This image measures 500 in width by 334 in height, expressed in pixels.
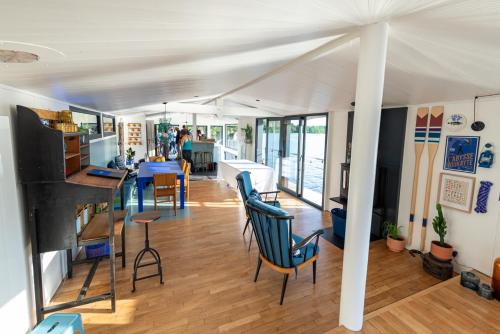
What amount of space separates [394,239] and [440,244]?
1.95 ft

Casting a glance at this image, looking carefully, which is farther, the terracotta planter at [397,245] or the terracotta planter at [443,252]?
the terracotta planter at [397,245]

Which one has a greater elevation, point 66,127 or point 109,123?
point 109,123

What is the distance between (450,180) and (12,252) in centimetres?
446

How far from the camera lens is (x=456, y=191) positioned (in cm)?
315

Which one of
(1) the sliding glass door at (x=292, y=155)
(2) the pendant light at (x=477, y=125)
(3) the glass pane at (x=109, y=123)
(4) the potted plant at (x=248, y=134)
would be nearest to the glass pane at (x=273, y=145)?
(1) the sliding glass door at (x=292, y=155)

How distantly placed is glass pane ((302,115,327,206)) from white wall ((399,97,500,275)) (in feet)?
6.88

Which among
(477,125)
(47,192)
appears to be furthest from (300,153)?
(47,192)

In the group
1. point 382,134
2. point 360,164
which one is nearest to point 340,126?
point 382,134

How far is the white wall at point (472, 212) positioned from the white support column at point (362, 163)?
203 cm

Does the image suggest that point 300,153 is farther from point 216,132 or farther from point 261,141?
point 216,132

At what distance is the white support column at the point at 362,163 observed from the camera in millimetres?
1692

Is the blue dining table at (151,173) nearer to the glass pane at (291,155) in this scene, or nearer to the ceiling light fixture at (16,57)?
the glass pane at (291,155)

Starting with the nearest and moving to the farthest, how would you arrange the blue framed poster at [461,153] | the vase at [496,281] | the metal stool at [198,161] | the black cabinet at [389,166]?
the vase at [496,281], the blue framed poster at [461,153], the black cabinet at [389,166], the metal stool at [198,161]

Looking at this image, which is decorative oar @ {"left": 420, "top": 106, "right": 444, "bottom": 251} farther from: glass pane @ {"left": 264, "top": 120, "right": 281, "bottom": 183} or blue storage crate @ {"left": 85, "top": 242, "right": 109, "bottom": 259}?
blue storage crate @ {"left": 85, "top": 242, "right": 109, "bottom": 259}
